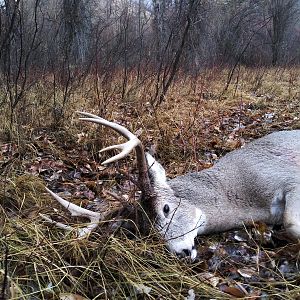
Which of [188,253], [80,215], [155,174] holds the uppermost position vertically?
[155,174]

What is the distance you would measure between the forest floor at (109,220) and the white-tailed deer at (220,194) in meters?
0.09

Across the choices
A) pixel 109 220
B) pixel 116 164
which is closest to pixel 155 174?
pixel 109 220

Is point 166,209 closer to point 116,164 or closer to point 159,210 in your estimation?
point 159,210

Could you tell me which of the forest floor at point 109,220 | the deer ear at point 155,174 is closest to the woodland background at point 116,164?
the forest floor at point 109,220

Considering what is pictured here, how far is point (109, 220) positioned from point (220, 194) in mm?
893

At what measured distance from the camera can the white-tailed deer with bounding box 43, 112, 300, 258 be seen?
302 centimetres

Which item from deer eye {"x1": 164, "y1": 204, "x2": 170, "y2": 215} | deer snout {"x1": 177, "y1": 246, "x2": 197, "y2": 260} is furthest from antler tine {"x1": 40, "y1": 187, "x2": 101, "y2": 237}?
deer snout {"x1": 177, "y1": 246, "x2": 197, "y2": 260}

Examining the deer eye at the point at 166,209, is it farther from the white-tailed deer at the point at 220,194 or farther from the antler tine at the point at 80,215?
the antler tine at the point at 80,215

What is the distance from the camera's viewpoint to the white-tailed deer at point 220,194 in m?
3.02

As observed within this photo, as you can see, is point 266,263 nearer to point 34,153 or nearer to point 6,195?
point 6,195

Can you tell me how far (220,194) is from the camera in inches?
136

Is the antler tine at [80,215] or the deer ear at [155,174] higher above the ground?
the deer ear at [155,174]

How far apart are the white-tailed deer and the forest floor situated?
9cm

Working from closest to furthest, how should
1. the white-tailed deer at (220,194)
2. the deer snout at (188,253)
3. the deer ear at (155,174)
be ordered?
the deer snout at (188,253), the white-tailed deer at (220,194), the deer ear at (155,174)
